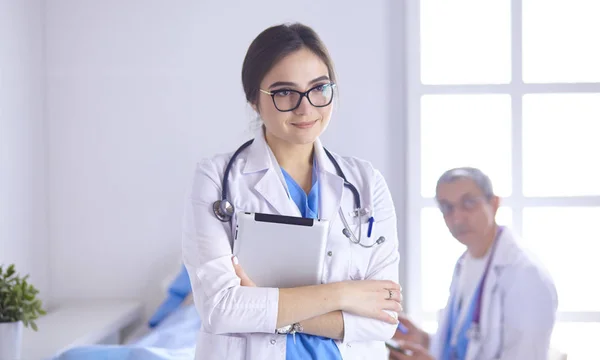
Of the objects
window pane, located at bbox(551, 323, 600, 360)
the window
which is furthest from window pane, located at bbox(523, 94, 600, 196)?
window pane, located at bbox(551, 323, 600, 360)

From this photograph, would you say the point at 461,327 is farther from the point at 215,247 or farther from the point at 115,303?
the point at 115,303

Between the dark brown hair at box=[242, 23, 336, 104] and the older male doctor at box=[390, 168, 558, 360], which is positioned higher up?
the dark brown hair at box=[242, 23, 336, 104]

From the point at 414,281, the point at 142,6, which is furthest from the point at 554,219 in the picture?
the point at 142,6

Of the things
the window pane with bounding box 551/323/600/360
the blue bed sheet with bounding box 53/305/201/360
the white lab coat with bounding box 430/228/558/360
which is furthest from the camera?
the window pane with bounding box 551/323/600/360

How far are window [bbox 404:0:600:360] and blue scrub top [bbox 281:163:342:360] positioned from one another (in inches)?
68.4

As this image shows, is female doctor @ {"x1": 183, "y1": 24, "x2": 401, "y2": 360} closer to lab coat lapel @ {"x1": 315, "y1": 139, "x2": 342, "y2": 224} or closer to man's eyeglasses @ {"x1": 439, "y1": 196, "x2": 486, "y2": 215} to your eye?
lab coat lapel @ {"x1": 315, "y1": 139, "x2": 342, "y2": 224}

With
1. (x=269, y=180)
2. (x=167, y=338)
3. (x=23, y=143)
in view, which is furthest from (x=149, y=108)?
(x=269, y=180)

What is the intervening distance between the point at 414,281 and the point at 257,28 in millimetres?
1374

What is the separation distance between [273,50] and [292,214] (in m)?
0.35

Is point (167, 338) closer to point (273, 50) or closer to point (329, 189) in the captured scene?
point (329, 189)

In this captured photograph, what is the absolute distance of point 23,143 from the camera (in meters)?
3.27

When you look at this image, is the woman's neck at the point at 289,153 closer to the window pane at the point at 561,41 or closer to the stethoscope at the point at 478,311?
the stethoscope at the point at 478,311

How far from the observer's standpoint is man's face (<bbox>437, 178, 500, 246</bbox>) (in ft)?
6.31

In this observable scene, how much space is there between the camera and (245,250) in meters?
1.52
